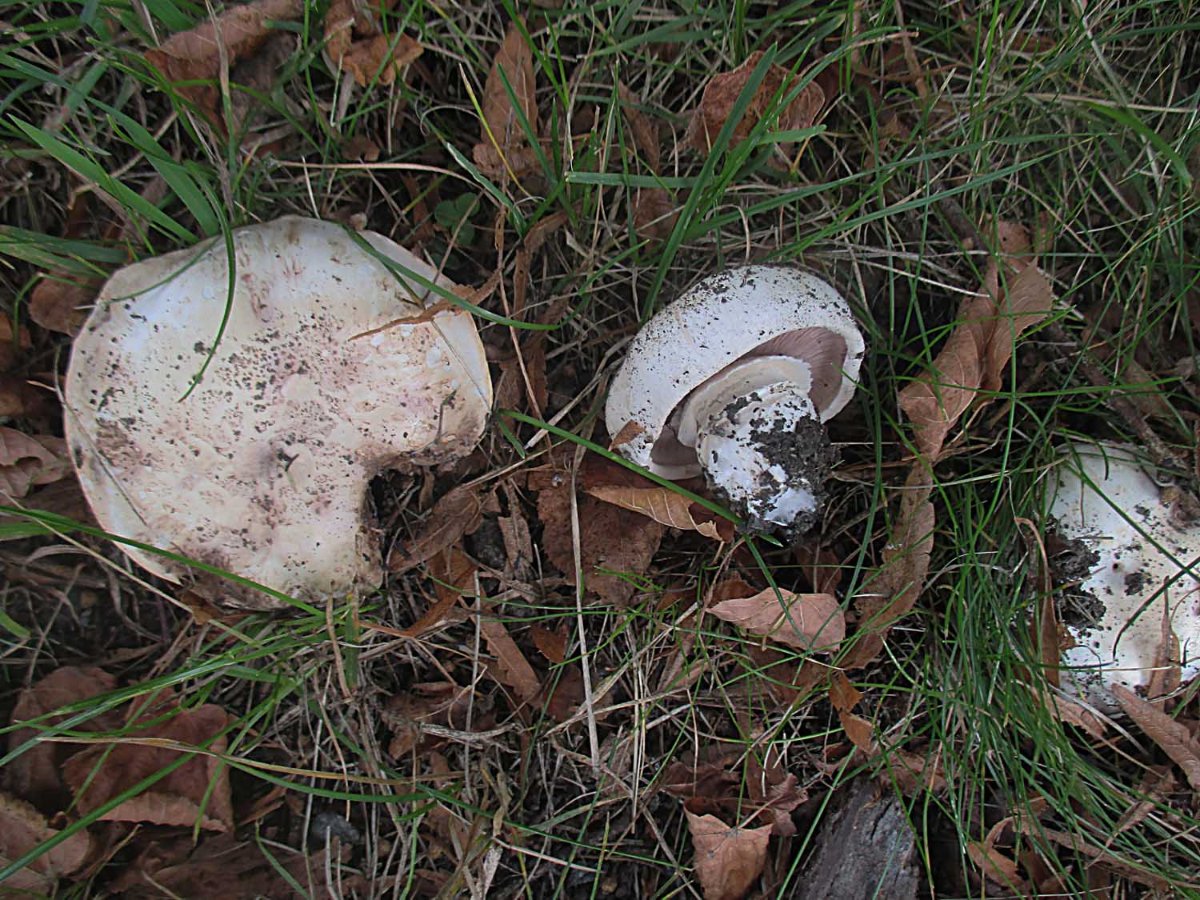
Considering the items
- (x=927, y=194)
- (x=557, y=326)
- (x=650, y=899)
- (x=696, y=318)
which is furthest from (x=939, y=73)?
(x=650, y=899)

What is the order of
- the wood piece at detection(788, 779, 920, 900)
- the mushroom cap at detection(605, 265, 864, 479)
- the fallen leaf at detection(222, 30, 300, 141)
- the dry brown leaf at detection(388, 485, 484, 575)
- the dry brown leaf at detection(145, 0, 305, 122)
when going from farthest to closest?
the dry brown leaf at detection(388, 485, 484, 575), the wood piece at detection(788, 779, 920, 900), the fallen leaf at detection(222, 30, 300, 141), the dry brown leaf at detection(145, 0, 305, 122), the mushroom cap at detection(605, 265, 864, 479)

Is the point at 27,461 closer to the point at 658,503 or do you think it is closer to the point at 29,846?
the point at 29,846

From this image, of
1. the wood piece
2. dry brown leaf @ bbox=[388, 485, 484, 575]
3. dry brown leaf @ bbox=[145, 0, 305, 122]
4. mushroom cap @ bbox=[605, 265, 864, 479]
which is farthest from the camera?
dry brown leaf @ bbox=[388, 485, 484, 575]

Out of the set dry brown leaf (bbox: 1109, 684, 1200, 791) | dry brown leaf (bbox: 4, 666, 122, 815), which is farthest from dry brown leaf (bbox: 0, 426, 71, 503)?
dry brown leaf (bbox: 1109, 684, 1200, 791)

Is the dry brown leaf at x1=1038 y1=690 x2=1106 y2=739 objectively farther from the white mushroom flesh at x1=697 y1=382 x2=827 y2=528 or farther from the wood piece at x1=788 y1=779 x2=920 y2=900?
the white mushroom flesh at x1=697 y1=382 x2=827 y2=528

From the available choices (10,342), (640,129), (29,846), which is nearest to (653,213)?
(640,129)

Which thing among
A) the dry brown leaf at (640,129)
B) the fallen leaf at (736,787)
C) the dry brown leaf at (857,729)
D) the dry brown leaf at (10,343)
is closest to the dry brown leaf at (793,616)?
the dry brown leaf at (857,729)
